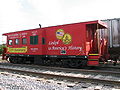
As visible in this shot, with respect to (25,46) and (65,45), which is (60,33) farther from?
(25,46)

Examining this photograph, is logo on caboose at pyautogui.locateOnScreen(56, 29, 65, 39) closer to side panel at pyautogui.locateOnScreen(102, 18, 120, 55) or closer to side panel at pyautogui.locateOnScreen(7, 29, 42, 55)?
side panel at pyautogui.locateOnScreen(7, 29, 42, 55)

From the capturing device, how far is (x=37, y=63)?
11914 mm

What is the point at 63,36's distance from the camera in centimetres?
1042

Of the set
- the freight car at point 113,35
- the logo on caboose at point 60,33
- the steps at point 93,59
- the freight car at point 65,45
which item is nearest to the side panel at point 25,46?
the freight car at point 65,45

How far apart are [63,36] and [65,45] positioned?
72 cm

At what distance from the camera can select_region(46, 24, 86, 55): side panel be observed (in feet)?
31.6

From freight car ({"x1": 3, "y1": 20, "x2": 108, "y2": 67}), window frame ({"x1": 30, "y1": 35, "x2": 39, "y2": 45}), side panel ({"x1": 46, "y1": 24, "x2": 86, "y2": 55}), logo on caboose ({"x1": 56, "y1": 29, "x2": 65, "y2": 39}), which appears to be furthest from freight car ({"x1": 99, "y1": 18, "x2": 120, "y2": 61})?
window frame ({"x1": 30, "y1": 35, "x2": 39, "y2": 45})

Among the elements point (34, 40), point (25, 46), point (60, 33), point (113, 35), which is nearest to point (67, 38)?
point (60, 33)

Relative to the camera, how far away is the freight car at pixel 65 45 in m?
9.55

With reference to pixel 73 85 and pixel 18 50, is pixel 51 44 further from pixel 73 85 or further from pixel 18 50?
pixel 73 85

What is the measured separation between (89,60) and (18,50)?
7.13 meters

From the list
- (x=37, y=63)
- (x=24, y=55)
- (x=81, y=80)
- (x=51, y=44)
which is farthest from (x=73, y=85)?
(x=24, y=55)

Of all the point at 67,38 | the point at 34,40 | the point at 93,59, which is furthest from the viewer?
the point at 34,40

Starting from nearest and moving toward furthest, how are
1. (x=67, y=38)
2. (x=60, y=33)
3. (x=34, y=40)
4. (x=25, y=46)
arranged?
(x=67, y=38) → (x=60, y=33) → (x=34, y=40) → (x=25, y=46)
